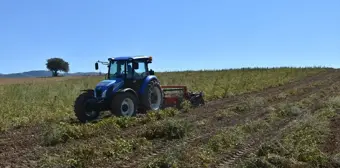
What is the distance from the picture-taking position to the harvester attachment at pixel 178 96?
15.1 metres

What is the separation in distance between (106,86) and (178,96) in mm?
3963

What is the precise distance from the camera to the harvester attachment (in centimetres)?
1511

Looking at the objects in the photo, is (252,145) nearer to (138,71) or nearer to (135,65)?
(135,65)

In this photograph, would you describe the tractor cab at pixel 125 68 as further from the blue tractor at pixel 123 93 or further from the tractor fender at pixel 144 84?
the tractor fender at pixel 144 84

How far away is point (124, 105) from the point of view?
12.4m

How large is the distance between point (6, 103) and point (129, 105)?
6.10 meters

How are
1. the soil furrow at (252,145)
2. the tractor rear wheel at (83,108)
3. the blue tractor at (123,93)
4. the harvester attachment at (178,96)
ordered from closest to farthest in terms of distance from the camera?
the soil furrow at (252,145) → the blue tractor at (123,93) → the tractor rear wheel at (83,108) → the harvester attachment at (178,96)

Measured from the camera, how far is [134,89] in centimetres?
1323

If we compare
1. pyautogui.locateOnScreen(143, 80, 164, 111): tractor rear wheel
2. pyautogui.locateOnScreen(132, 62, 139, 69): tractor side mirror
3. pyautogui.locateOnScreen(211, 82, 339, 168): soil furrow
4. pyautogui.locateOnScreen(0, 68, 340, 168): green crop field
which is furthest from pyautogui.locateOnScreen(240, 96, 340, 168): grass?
pyautogui.locateOnScreen(132, 62, 139, 69): tractor side mirror

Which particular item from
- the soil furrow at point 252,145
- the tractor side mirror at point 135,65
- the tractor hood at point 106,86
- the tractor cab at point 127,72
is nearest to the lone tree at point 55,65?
the tractor cab at point 127,72

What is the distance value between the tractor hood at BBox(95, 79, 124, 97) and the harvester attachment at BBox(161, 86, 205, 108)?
2.81 metres

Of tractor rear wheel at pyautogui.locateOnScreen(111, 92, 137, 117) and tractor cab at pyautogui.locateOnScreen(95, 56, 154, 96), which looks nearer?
tractor rear wheel at pyautogui.locateOnScreen(111, 92, 137, 117)

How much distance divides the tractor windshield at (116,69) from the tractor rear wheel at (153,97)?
3.28ft

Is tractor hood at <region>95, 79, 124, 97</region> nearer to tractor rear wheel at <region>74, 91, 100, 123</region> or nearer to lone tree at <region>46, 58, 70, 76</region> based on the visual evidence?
tractor rear wheel at <region>74, 91, 100, 123</region>
